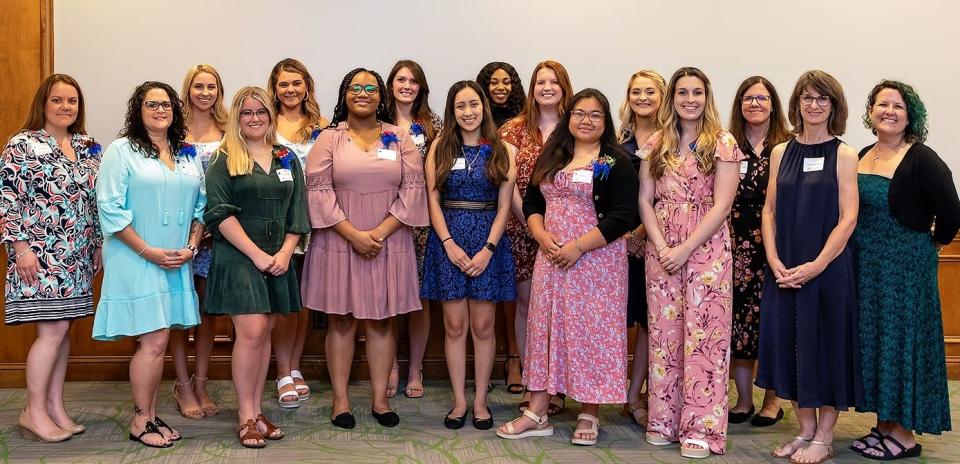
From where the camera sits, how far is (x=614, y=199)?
3.54 metres

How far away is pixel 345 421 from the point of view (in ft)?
12.8

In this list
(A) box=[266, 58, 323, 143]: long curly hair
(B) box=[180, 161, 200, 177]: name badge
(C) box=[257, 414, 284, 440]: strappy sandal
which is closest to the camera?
Result: (B) box=[180, 161, 200, 177]: name badge

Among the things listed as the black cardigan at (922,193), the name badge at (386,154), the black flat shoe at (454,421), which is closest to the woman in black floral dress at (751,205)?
the black cardigan at (922,193)

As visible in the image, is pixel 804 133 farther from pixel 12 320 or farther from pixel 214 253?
pixel 12 320

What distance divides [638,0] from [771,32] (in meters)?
0.88

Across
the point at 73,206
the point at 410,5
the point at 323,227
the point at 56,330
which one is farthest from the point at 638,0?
the point at 56,330

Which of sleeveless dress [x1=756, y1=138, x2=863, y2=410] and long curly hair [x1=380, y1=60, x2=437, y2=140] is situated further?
long curly hair [x1=380, y1=60, x2=437, y2=140]

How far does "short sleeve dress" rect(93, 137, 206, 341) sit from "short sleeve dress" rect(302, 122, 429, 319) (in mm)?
596

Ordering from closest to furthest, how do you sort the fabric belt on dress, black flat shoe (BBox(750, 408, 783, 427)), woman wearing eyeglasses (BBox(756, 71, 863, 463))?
1. woman wearing eyeglasses (BBox(756, 71, 863, 463))
2. the fabric belt on dress
3. black flat shoe (BBox(750, 408, 783, 427))

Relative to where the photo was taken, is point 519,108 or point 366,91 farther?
point 519,108

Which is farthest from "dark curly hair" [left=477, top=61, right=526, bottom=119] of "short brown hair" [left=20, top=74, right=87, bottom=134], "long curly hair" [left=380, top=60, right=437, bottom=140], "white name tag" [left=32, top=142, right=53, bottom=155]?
"white name tag" [left=32, top=142, right=53, bottom=155]

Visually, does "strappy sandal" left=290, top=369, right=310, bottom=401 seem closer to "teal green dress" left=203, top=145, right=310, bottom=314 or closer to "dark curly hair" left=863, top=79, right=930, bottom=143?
"teal green dress" left=203, top=145, right=310, bottom=314

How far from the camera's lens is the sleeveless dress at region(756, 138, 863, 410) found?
340 centimetres

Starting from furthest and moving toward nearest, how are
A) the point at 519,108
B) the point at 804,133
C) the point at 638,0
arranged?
the point at 638,0 < the point at 519,108 < the point at 804,133
